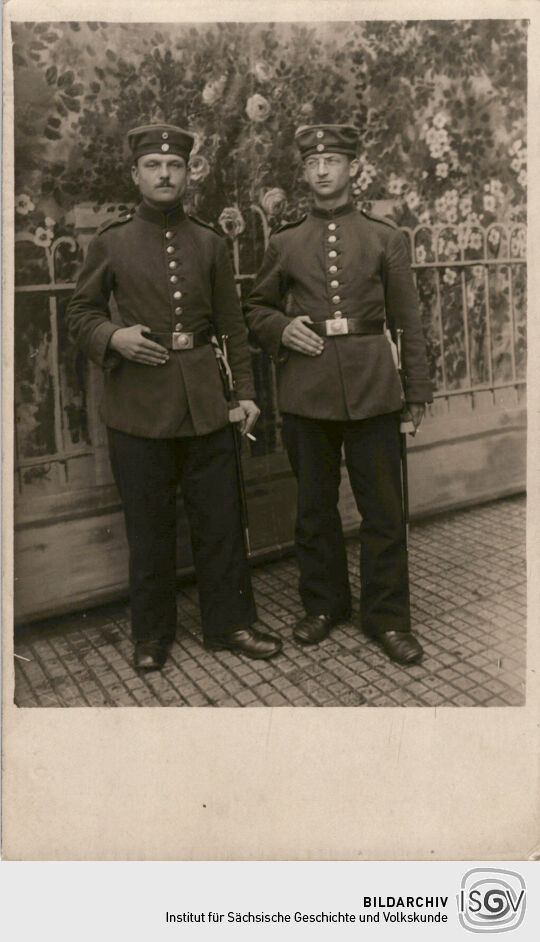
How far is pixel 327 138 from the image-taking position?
82.4 inches

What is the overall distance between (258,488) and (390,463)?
430mm

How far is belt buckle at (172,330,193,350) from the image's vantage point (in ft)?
6.97

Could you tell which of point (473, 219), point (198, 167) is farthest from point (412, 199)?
point (198, 167)

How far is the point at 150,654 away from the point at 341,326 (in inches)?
39.9

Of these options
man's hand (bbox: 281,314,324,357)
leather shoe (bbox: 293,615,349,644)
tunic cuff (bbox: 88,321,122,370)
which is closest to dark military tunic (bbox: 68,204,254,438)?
tunic cuff (bbox: 88,321,122,370)

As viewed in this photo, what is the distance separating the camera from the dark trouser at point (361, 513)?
2.24 metres

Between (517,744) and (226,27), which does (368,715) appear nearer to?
(517,744)

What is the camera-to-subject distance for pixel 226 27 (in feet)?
6.62

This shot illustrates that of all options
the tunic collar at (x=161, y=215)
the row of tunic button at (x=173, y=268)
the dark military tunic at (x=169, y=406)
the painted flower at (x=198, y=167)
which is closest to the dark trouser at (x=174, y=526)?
the dark military tunic at (x=169, y=406)

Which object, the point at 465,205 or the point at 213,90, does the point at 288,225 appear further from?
the point at 465,205

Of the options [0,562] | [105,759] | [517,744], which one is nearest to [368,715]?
[517,744]

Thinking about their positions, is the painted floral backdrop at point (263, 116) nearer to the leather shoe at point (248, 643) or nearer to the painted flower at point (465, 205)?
the painted flower at point (465, 205)
